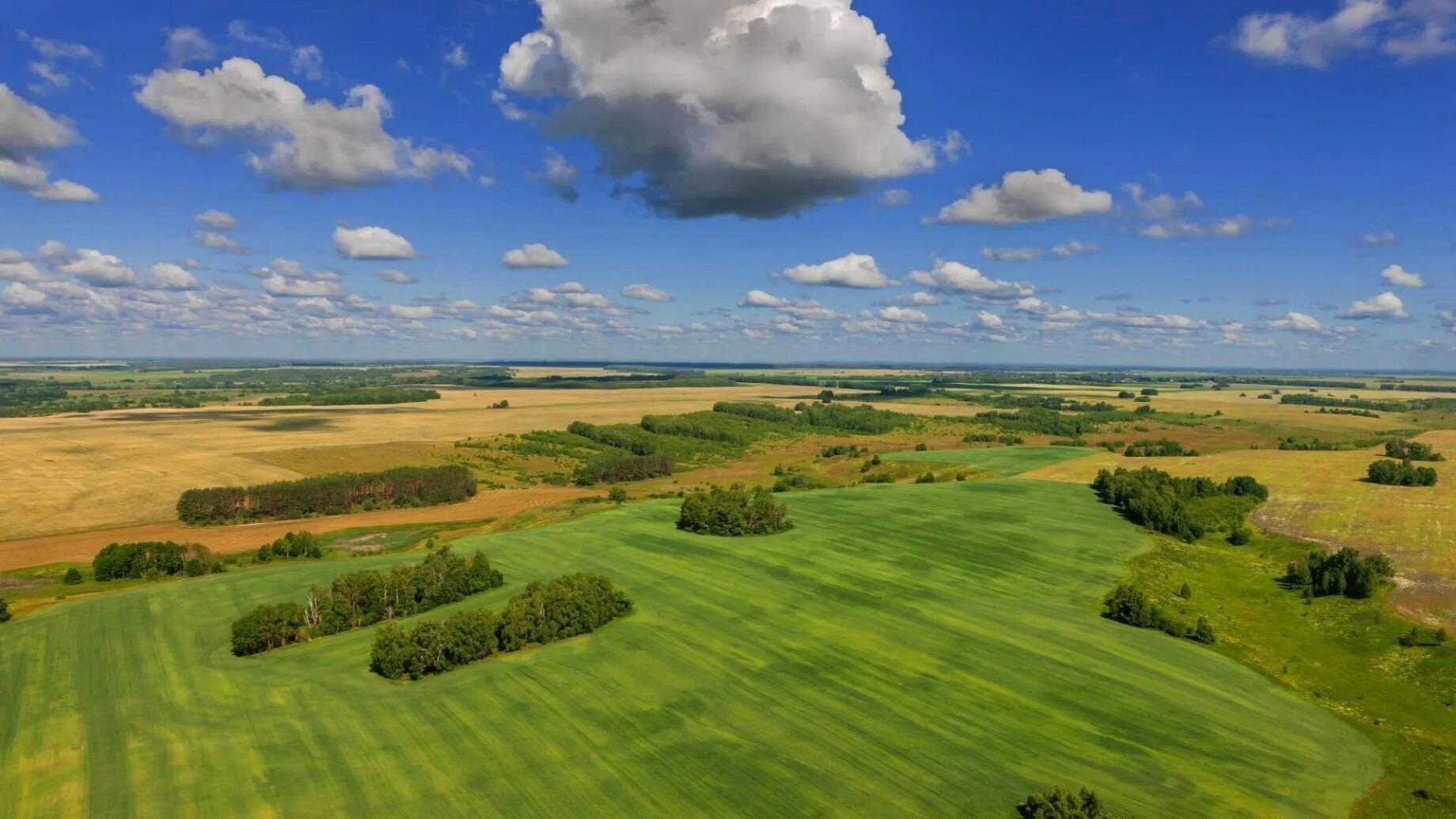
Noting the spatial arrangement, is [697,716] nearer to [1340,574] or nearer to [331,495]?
[1340,574]

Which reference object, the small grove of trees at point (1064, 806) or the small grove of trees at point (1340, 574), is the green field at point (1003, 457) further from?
the small grove of trees at point (1064, 806)

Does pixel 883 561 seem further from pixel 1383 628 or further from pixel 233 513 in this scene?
pixel 233 513

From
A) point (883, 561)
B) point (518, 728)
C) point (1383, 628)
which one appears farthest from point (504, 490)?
point (1383, 628)

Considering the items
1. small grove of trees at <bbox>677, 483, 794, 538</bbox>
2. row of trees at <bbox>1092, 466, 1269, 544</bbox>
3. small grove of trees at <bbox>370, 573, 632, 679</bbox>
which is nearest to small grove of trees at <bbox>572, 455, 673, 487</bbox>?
small grove of trees at <bbox>677, 483, 794, 538</bbox>

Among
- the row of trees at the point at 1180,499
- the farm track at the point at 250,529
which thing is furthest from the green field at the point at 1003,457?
the farm track at the point at 250,529

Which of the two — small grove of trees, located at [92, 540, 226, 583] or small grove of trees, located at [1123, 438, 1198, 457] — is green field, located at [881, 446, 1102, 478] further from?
small grove of trees, located at [92, 540, 226, 583]

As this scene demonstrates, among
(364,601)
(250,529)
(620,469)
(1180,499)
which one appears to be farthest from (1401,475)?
(250,529)
